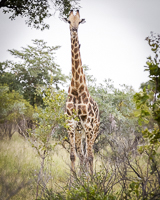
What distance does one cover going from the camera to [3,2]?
4.52 meters

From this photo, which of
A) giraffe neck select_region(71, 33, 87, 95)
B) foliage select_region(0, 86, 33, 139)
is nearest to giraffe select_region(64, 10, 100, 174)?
giraffe neck select_region(71, 33, 87, 95)

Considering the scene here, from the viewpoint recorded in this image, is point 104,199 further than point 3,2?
No

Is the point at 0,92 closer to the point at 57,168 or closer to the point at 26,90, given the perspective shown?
the point at 57,168

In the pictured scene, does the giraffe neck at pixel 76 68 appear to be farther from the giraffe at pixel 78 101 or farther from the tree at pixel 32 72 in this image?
the tree at pixel 32 72

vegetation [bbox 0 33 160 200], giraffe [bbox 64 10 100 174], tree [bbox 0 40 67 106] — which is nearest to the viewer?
vegetation [bbox 0 33 160 200]

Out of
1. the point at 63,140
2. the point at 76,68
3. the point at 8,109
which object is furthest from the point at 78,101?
the point at 8,109

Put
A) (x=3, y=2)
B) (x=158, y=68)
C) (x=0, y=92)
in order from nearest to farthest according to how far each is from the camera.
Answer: (x=158, y=68)
(x=3, y=2)
(x=0, y=92)

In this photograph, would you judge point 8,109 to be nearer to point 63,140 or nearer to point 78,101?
point 63,140

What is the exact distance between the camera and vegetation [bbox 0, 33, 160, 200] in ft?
5.45

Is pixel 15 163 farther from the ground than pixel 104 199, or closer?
closer

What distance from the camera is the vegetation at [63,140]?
1.66 metres

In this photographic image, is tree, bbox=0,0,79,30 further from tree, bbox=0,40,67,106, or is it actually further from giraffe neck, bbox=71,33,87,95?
tree, bbox=0,40,67,106

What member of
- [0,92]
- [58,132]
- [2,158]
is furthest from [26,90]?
[2,158]

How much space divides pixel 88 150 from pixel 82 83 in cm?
196
